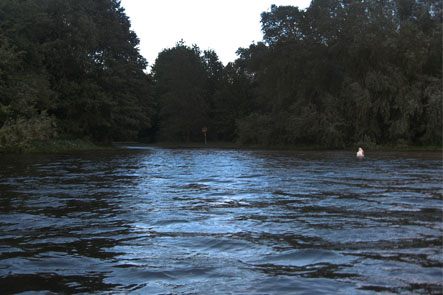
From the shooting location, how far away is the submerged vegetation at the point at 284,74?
1513 inches

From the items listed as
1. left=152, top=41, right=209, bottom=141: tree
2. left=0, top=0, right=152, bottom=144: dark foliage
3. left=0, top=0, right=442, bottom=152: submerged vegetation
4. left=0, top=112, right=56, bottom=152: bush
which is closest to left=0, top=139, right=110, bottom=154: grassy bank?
left=0, top=112, right=56, bottom=152: bush

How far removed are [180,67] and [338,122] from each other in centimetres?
5183

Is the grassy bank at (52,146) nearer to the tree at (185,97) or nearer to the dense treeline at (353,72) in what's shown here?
the dense treeline at (353,72)

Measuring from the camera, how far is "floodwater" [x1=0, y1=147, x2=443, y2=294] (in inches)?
179

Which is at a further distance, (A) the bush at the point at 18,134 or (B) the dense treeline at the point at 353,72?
(B) the dense treeline at the point at 353,72

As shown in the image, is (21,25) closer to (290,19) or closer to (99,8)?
(99,8)

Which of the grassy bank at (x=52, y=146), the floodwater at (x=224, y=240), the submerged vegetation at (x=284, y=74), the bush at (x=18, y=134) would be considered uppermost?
the submerged vegetation at (x=284, y=74)

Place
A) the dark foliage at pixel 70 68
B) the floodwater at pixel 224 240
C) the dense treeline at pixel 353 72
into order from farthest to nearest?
the dense treeline at pixel 353 72
the dark foliage at pixel 70 68
the floodwater at pixel 224 240

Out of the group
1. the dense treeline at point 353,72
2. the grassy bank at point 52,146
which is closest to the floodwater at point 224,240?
the grassy bank at point 52,146

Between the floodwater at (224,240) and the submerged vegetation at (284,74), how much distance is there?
20686 millimetres

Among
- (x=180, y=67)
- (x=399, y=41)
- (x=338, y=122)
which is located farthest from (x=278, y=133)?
(x=180, y=67)

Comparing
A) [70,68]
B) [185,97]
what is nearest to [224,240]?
[70,68]

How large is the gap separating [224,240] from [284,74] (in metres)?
46.8

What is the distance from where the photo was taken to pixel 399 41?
135 feet
